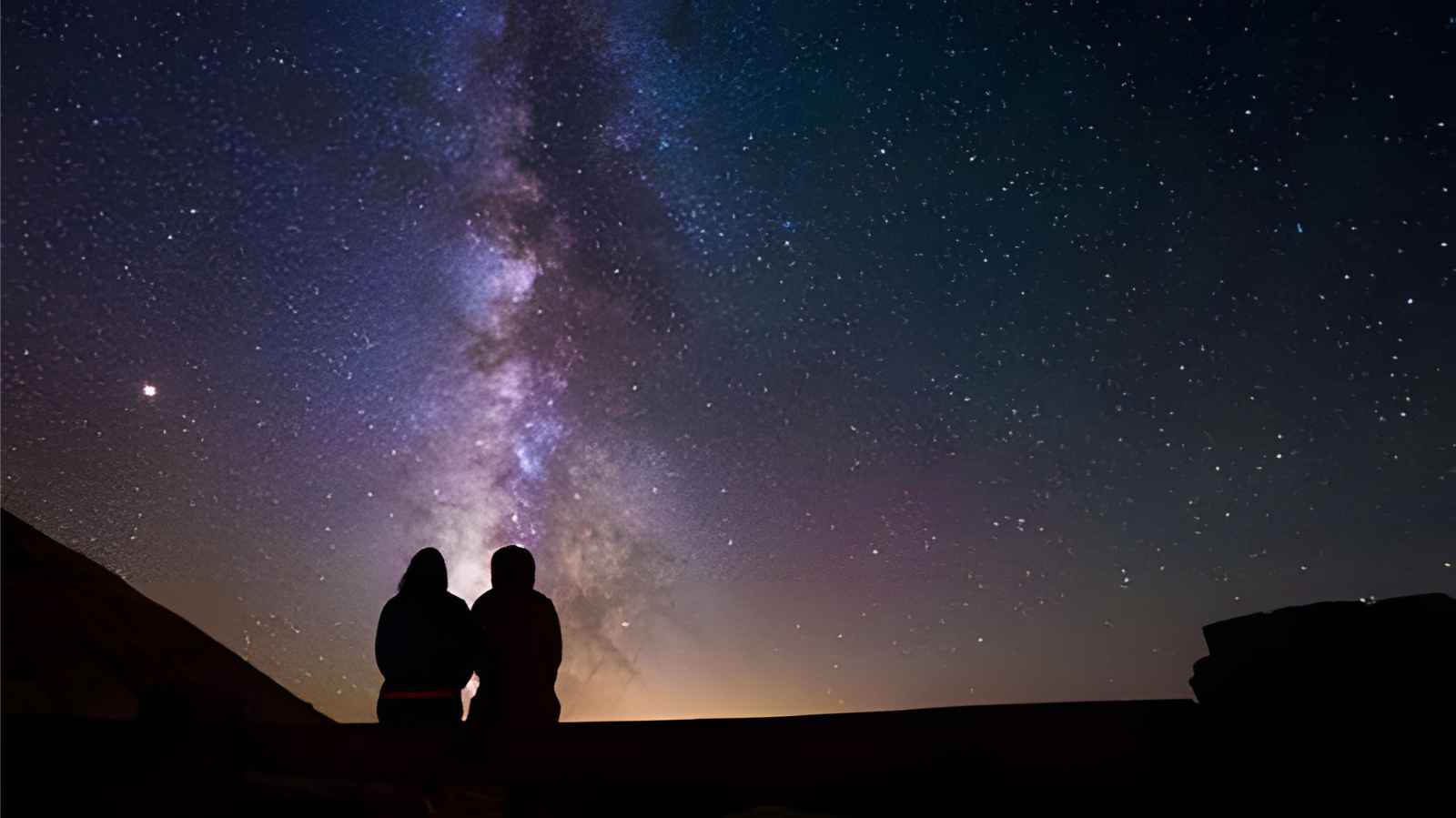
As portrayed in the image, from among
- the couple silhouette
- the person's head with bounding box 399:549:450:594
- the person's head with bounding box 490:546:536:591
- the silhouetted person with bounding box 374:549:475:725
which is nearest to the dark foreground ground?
the couple silhouette

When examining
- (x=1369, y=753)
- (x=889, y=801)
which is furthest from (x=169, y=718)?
(x=1369, y=753)

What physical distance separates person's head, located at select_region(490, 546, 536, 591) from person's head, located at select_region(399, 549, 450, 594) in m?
0.58

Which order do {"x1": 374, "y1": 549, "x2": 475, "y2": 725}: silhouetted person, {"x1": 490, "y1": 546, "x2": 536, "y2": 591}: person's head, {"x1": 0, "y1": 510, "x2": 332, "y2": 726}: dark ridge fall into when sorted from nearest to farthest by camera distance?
{"x1": 0, "y1": 510, "x2": 332, "y2": 726}: dark ridge, {"x1": 374, "y1": 549, "x2": 475, "y2": 725}: silhouetted person, {"x1": 490, "y1": 546, "x2": 536, "y2": 591}: person's head

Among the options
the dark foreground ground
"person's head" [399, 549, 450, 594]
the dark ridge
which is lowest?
the dark foreground ground

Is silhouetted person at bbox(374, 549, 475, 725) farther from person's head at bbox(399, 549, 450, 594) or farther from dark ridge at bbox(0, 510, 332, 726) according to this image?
dark ridge at bbox(0, 510, 332, 726)

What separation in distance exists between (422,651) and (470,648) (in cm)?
27

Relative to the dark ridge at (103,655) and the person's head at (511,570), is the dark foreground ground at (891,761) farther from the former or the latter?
the person's head at (511,570)

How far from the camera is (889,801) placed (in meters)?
2.59

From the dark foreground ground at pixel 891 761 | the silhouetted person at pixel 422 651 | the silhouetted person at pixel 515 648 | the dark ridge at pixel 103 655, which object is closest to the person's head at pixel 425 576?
the silhouetted person at pixel 422 651

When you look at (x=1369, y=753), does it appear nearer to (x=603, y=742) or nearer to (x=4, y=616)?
(x=603, y=742)

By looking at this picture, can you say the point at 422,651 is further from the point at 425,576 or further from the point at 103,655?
the point at 103,655

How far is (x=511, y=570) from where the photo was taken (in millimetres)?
4992

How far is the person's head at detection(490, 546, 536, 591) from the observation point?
195 inches

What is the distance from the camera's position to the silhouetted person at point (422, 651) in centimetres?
400
